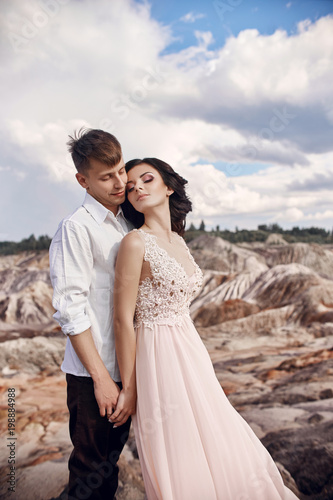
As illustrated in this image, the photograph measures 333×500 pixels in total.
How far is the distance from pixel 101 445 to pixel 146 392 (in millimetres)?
303

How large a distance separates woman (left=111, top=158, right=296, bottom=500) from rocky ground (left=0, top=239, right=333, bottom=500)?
1164mm

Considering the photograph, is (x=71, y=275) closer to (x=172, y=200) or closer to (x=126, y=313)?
(x=126, y=313)

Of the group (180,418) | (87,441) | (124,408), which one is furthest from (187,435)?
(87,441)

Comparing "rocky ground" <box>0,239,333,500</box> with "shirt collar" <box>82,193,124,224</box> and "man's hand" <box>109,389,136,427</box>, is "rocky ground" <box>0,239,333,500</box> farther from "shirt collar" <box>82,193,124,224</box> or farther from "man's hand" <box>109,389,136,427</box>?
"shirt collar" <box>82,193,124,224</box>

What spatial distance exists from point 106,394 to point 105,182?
84 centimetres

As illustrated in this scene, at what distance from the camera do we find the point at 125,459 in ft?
9.30

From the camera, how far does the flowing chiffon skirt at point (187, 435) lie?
1.51 metres

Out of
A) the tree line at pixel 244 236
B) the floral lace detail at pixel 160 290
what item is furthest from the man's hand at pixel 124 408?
the tree line at pixel 244 236

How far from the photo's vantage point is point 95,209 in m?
1.65

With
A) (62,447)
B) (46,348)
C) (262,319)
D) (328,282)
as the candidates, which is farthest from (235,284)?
(62,447)

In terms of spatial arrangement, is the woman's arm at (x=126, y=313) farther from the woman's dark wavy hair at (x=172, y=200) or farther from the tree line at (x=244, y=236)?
the tree line at (x=244, y=236)

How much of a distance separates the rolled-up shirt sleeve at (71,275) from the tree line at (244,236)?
286 inches

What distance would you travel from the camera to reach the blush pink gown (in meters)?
1.51

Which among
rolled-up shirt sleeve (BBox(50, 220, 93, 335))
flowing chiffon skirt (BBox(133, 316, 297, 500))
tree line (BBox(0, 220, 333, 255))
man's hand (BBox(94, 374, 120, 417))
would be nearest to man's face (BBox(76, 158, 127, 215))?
rolled-up shirt sleeve (BBox(50, 220, 93, 335))
